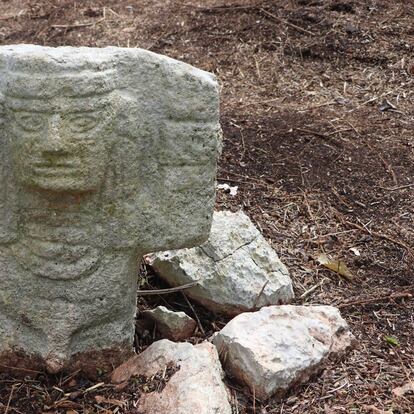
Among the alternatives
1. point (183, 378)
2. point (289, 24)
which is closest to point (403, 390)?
point (183, 378)

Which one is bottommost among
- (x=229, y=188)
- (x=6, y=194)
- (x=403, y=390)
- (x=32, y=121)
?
(x=229, y=188)

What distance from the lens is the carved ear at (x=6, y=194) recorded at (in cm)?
188

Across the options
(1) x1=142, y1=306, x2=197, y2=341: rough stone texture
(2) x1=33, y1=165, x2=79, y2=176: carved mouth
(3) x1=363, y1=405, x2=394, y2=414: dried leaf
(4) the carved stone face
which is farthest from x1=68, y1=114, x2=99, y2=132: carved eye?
(3) x1=363, y1=405, x2=394, y2=414: dried leaf

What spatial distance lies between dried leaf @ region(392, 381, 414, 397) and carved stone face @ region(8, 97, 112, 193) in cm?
122

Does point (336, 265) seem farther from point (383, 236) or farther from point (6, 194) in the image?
point (6, 194)

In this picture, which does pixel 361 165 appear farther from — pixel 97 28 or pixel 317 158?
pixel 97 28

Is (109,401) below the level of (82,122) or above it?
below

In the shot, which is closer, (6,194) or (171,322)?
(6,194)

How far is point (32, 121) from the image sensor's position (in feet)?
5.93

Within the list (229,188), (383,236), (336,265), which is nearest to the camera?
(336,265)

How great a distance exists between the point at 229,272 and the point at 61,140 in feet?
3.58

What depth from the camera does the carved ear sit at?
1.88 meters

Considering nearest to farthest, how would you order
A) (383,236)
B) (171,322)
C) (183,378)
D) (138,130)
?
(138,130) < (183,378) < (171,322) < (383,236)

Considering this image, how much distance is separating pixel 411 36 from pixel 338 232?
2.83 metres
